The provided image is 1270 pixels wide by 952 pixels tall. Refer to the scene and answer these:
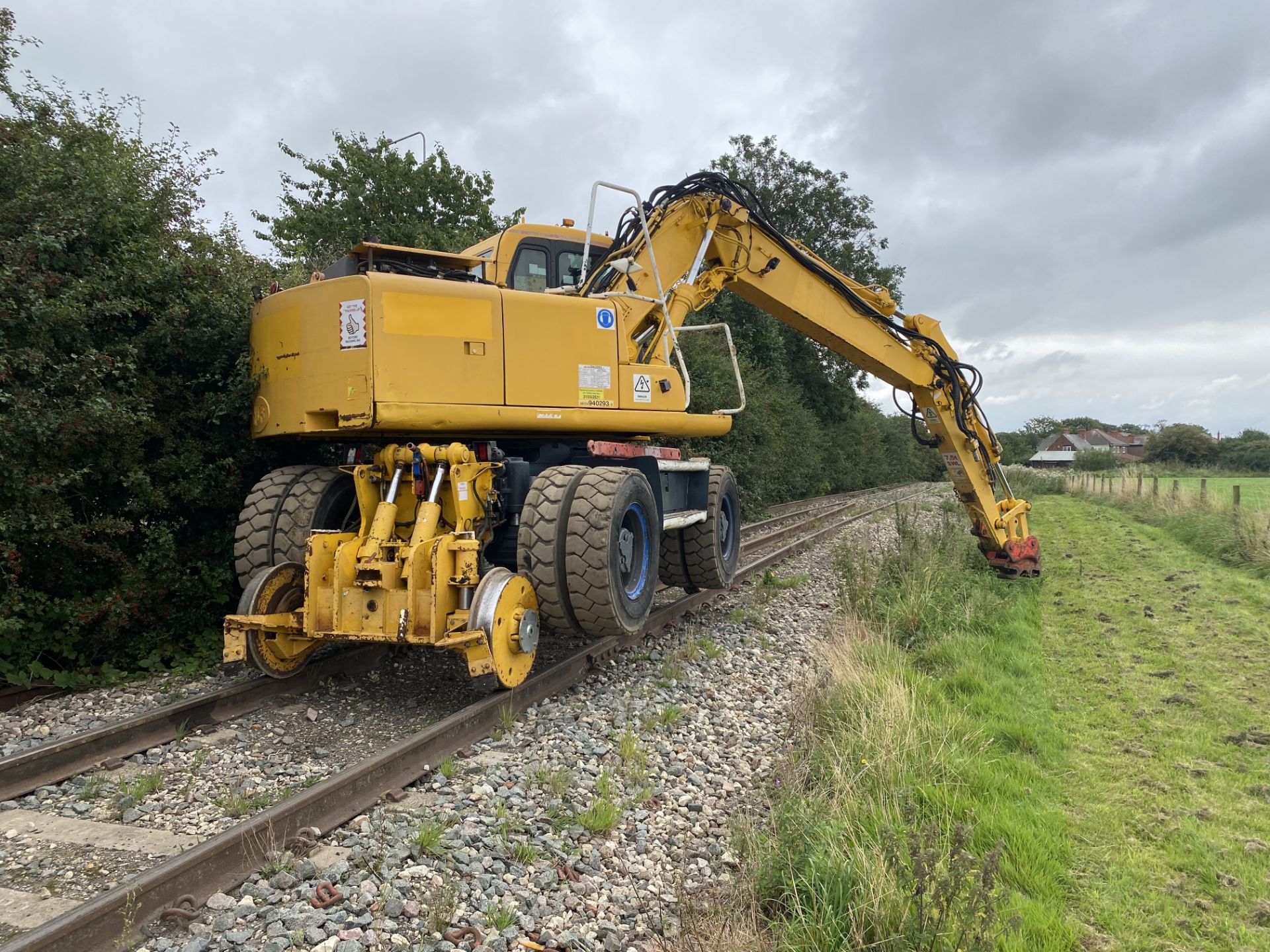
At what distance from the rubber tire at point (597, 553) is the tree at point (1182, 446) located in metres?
69.5

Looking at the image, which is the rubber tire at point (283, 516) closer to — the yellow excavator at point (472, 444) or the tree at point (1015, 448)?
the yellow excavator at point (472, 444)

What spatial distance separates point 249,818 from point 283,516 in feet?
9.22

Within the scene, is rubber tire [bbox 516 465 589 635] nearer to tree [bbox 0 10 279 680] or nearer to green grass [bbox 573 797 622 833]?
green grass [bbox 573 797 622 833]

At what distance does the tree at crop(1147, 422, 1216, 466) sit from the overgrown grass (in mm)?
67860

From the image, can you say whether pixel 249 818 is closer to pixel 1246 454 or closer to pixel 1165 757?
pixel 1165 757

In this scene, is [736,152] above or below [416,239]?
above

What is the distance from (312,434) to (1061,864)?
208 inches

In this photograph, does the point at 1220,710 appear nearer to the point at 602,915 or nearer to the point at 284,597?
the point at 602,915

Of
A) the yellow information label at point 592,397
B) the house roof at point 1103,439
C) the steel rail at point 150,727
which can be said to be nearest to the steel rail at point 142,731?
the steel rail at point 150,727

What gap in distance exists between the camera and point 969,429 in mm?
9727

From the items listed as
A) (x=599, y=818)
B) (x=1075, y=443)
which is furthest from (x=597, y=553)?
(x=1075, y=443)

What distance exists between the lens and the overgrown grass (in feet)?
8.87

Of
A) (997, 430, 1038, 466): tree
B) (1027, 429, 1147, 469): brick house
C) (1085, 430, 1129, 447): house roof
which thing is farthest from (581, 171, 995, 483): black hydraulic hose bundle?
(1085, 430, 1129, 447): house roof

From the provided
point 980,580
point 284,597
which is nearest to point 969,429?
point 980,580
